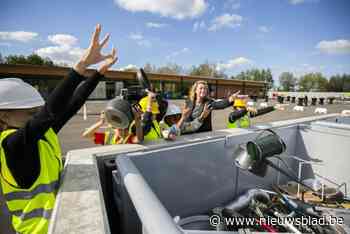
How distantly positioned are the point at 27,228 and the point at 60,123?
0.70 meters

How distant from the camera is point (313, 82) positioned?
6706 cm

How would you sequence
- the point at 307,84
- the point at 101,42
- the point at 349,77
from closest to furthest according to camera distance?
the point at 101,42 → the point at 349,77 → the point at 307,84

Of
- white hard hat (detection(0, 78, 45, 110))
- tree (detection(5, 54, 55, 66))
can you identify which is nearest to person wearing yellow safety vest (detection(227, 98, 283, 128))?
white hard hat (detection(0, 78, 45, 110))

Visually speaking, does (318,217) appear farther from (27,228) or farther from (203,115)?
(27,228)

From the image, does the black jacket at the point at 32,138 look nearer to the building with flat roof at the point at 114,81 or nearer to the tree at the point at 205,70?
the building with flat roof at the point at 114,81

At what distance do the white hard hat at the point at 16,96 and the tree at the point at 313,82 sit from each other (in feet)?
257

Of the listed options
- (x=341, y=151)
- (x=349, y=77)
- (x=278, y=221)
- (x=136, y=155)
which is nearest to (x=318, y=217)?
(x=278, y=221)

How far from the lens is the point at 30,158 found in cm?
91

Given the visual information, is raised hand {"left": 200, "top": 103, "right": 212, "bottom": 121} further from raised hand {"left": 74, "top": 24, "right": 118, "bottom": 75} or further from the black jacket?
the black jacket

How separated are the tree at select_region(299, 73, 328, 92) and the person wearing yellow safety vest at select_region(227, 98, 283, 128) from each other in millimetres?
75069

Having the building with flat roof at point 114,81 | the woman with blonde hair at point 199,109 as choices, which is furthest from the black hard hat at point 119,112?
the building with flat roof at point 114,81

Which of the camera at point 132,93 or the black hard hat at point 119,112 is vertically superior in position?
the camera at point 132,93

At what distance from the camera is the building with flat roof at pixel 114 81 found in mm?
15500

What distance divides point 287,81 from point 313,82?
9304 millimetres
